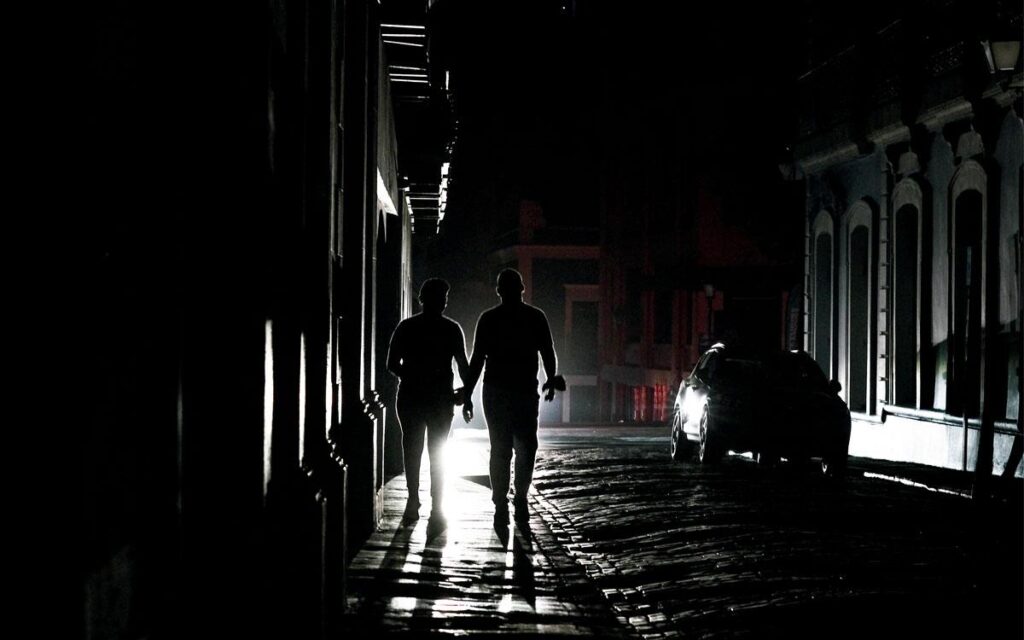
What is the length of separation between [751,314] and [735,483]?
102 feet

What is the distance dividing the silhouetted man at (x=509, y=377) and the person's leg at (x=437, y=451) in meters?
0.19

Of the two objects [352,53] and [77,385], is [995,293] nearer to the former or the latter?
[352,53]

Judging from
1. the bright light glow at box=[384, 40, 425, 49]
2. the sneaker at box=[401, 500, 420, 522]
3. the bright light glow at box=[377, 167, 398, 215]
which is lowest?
the sneaker at box=[401, 500, 420, 522]

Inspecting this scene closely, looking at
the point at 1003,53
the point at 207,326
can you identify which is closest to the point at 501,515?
the point at 207,326

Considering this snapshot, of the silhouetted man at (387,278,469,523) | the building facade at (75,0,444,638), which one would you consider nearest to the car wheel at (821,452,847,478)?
the silhouetted man at (387,278,469,523)

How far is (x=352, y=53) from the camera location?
10547mm

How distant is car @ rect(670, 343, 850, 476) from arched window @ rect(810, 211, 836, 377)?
819 cm

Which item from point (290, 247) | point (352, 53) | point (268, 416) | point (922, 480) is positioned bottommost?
point (922, 480)

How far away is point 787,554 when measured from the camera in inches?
396

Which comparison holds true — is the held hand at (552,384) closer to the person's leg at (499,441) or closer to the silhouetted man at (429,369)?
the person's leg at (499,441)

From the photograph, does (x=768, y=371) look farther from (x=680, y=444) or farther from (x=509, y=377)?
(x=509, y=377)

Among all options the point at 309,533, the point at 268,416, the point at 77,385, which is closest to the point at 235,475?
the point at 268,416

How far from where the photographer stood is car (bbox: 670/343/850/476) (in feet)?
62.4

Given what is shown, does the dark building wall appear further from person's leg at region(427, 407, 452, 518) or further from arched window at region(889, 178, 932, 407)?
arched window at region(889, 178, 932, 407)
